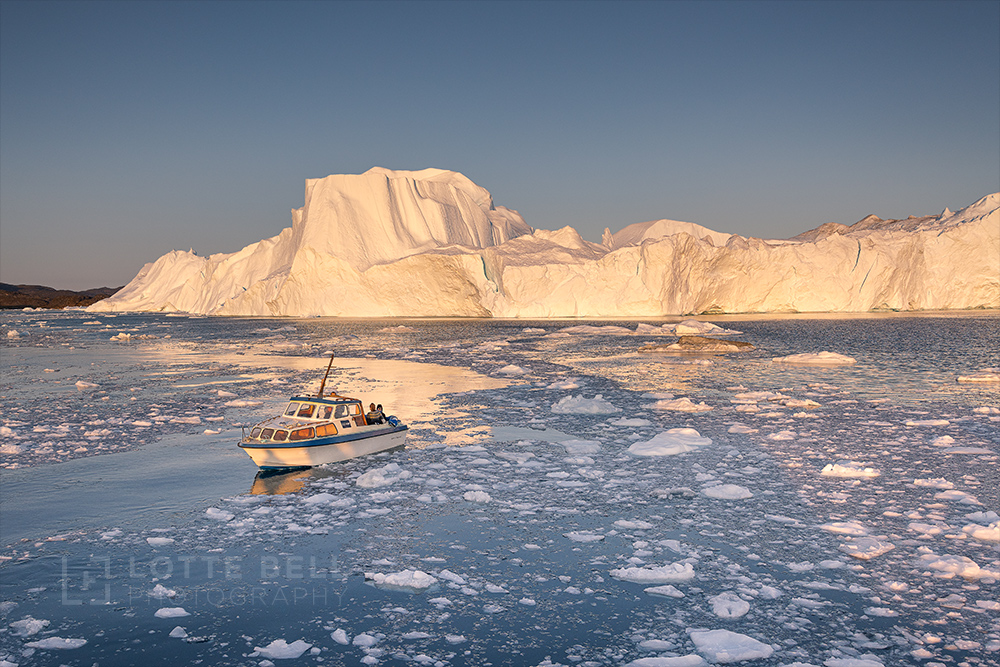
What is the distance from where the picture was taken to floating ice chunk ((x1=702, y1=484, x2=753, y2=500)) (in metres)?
10.1

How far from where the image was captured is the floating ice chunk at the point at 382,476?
11.1m

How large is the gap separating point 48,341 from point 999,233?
79875 mm

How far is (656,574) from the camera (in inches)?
288

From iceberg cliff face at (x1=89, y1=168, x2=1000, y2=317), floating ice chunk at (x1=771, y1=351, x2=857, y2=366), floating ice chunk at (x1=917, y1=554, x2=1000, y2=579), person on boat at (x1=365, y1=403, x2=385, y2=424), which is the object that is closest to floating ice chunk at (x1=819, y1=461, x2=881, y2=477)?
floating ice chunk at (x1=917, y1=554, x2=1000, y2=579)

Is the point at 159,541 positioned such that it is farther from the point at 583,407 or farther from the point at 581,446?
the point at 583,407

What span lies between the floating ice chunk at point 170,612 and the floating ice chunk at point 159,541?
1915 mm

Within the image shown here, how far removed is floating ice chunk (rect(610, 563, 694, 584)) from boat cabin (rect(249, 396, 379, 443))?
22.2 feet

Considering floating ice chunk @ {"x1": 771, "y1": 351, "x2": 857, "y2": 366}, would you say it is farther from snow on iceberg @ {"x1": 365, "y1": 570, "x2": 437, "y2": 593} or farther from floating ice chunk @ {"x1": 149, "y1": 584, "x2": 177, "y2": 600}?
floating ice chunk @ {"x1": 149, "y1": 584, "x2": 177, "y2": 600}

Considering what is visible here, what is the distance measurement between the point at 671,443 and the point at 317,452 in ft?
21.3

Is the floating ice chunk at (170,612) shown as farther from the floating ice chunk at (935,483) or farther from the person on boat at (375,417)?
the floating ice chunk at (935,483)

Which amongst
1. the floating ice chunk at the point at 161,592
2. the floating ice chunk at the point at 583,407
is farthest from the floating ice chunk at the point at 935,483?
the floating ice chunk at the point at 161,592

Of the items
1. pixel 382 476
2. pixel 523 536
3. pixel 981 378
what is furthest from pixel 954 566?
pixel 981 378

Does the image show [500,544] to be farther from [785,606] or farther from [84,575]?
[84,575]

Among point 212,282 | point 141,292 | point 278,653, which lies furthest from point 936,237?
Result: point 141,292
